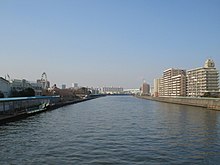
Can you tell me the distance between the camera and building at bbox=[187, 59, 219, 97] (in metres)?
105

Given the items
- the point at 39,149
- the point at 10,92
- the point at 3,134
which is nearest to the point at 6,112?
the point at 3,134

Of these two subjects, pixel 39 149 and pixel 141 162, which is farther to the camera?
pixel 39 149

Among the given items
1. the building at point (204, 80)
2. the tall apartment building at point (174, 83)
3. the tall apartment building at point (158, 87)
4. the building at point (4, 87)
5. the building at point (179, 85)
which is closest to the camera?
the building at point (4, 87)

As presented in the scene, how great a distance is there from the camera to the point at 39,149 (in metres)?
17.5

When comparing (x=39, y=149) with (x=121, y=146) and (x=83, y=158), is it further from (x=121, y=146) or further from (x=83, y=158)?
(x=121, y=146)

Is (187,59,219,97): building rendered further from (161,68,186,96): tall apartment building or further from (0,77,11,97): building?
(0,77,11,97): building

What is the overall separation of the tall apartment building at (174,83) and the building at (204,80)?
9.08 meters

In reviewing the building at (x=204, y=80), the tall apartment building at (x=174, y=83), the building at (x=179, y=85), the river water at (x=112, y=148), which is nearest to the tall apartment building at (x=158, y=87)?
the tall apartment building at (x=174, y=83)

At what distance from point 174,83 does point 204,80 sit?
29435 millimetres

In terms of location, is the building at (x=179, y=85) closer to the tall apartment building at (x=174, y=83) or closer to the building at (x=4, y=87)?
the tall apartment building at (x=174, y=83)

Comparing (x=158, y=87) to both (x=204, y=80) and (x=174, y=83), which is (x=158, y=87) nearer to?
(x=174, y=83)

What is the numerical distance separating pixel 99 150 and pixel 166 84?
14054 cm

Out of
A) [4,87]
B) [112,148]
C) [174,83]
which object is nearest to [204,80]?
[174,83]

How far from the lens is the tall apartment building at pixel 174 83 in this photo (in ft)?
415
